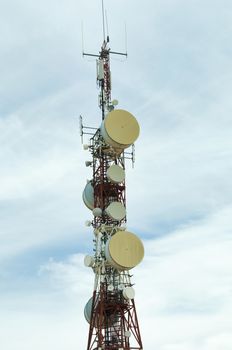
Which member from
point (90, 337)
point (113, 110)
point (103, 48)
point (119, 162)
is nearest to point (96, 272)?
point (90, 337)

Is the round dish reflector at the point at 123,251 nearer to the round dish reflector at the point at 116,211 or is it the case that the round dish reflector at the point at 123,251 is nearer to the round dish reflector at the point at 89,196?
the round dish reflector at the point at 116,211

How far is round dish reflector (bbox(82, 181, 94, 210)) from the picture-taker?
60156mm

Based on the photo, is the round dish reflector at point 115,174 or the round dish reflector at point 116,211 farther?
the round dish reflector at point 115,174

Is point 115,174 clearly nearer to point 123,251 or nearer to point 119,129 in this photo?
point 119,129

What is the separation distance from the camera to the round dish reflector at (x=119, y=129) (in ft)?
190

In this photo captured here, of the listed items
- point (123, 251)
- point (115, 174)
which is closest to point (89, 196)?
point (115, 174)

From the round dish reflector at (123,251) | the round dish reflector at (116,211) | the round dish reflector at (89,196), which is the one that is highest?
the round dish reflector at (89,196)

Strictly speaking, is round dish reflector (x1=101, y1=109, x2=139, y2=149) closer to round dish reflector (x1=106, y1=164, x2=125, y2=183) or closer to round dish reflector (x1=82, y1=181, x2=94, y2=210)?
round dish reflector (x1=106, y1=164, x2=125, y2=183)

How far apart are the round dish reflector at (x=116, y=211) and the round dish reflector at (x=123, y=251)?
5.71 ft

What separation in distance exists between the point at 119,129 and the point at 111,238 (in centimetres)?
933

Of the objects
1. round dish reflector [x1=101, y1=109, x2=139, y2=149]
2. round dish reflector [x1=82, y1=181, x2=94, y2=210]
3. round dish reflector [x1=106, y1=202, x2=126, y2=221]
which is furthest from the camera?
round dish reflector [x1=82, y1=181, x2=94, y2=210]

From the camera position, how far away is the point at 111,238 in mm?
55250

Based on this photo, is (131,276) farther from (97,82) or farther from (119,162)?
(97,82)

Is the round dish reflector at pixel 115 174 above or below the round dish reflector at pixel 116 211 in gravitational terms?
above
